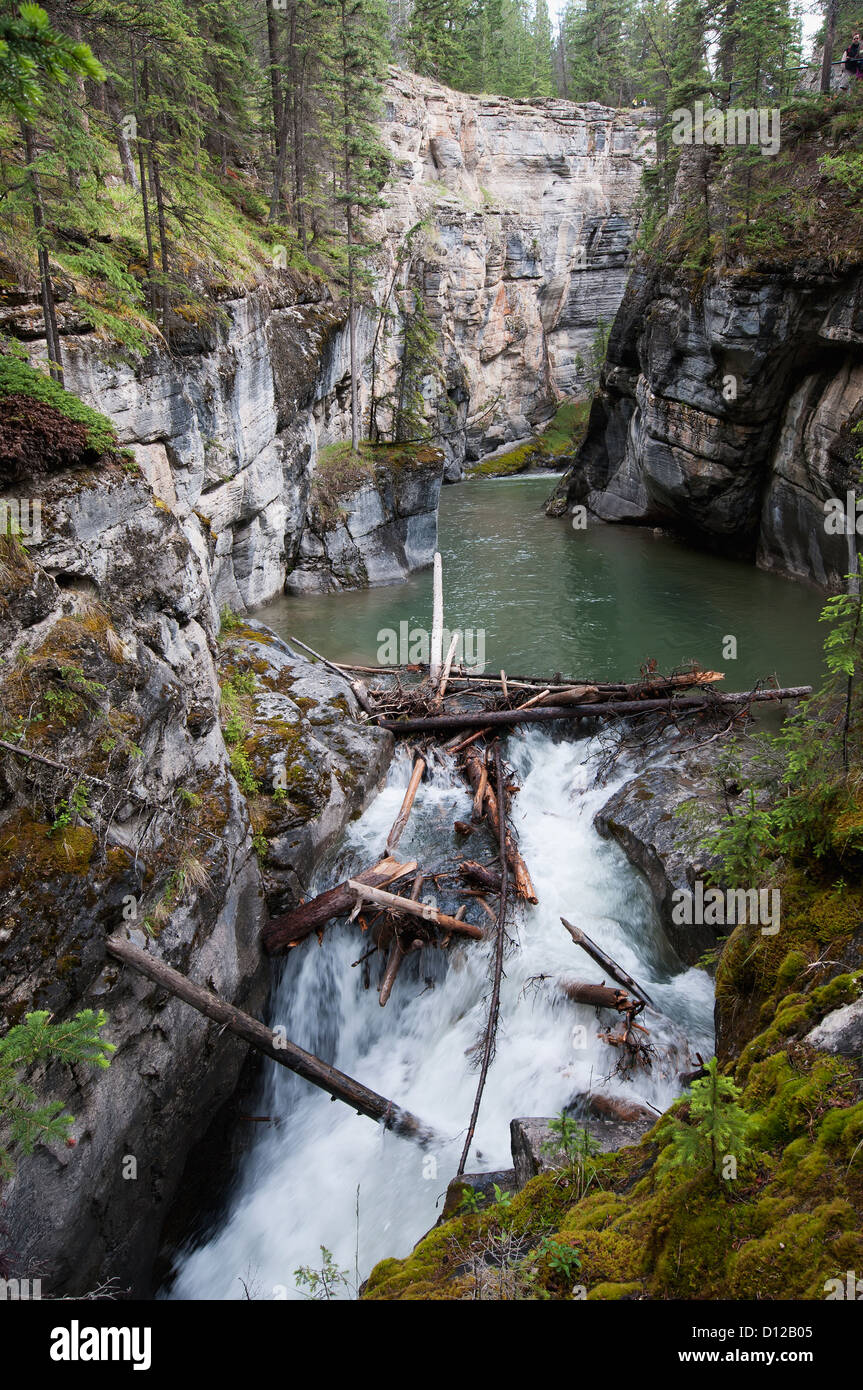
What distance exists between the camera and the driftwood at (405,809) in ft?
35.4

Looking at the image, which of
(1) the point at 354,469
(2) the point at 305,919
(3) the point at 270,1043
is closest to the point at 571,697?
(2) the point at 305,919

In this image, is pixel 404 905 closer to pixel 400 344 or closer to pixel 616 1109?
pixel 616 1109

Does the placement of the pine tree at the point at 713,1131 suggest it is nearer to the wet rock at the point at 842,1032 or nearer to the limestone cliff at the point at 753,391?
the wet rock at the point at 842,1032

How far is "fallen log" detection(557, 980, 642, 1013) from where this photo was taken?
7.93 m

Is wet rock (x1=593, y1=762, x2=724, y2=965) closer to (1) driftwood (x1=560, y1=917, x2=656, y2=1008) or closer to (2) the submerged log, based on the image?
(1) driftwood (x1=560, y1=917, x2=656, y2=1008)

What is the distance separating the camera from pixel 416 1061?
332 inches

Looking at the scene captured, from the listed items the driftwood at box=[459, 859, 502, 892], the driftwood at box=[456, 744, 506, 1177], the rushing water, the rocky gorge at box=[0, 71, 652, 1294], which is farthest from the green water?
the driftwood at box=[459, 859, 502, 892]

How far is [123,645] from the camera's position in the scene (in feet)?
23.9

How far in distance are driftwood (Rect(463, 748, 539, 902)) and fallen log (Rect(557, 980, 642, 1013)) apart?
155 cm

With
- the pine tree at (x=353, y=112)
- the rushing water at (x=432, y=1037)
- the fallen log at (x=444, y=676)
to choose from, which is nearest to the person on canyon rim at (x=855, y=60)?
the pine tree at (x=353, y=112)

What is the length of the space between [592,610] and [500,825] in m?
13.4

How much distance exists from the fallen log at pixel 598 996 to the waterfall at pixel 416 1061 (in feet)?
0.45

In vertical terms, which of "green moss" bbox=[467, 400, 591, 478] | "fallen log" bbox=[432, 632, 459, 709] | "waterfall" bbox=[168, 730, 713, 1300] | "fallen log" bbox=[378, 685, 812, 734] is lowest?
"waterfall" bbox=[168, 730, 713, 1300]
